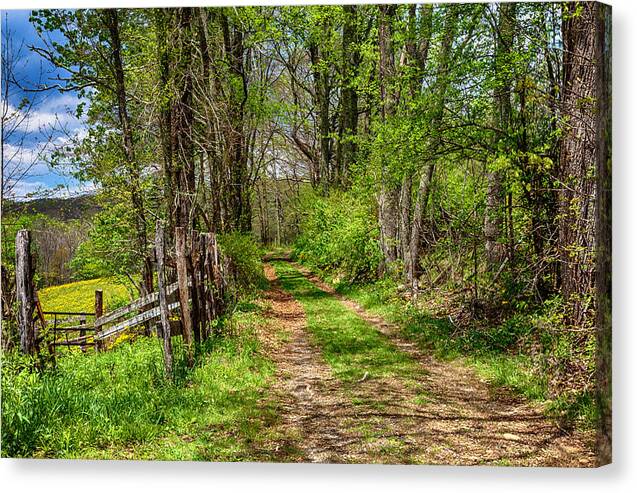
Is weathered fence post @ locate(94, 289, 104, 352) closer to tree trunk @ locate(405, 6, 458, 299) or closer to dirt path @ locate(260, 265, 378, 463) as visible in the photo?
dirt path @ locate(260, 265, 378, 463)

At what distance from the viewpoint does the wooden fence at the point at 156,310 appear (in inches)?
210

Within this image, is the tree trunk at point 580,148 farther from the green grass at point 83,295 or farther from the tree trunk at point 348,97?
the green grass at point 83,295

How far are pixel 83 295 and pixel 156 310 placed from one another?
2.36 feet

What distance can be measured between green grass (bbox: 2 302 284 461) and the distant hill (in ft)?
4.32

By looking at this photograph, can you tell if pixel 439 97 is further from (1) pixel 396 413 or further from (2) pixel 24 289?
(2) pixel 24 289

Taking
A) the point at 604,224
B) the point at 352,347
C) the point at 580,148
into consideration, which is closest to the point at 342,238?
the point at 352,347

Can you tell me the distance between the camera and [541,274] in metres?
5.11

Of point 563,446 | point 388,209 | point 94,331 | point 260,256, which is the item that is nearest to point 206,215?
point 94,331

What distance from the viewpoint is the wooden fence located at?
5336 mm

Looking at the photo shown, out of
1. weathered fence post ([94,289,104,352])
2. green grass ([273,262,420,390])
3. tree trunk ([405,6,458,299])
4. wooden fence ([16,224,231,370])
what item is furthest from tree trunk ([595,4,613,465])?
weathered fence post ([94,289,104,352])

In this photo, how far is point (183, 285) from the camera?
6176mm

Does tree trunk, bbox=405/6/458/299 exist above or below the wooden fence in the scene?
above

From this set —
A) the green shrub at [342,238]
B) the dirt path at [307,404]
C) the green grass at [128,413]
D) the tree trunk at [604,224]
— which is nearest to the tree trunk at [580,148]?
the tree trunk at [604,224]

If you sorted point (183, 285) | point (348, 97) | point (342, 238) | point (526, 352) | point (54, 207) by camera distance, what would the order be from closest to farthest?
point (526, 352) → point (54, 207) → point (183, 285) → point (348, 97) → point (342, 238)
